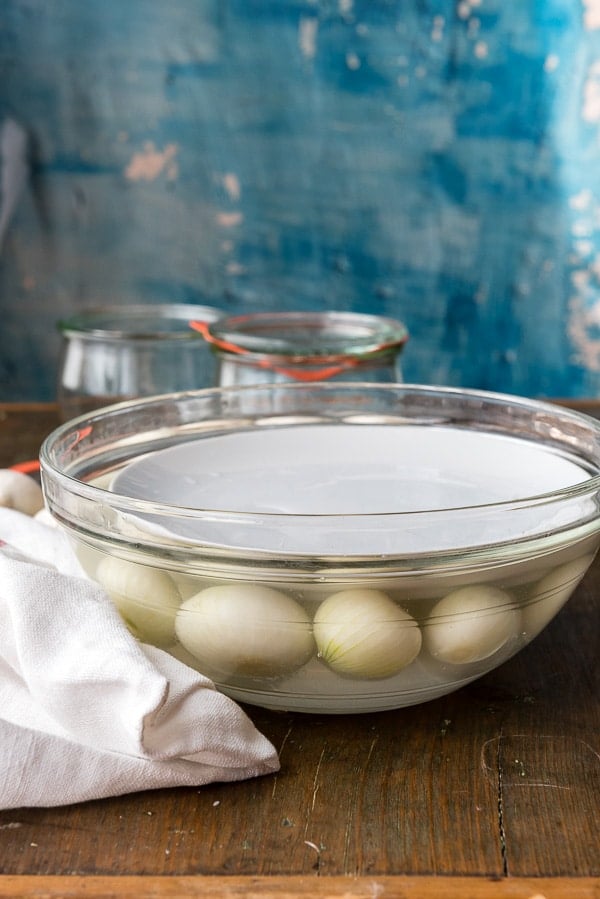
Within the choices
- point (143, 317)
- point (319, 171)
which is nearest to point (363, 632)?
point (143, 317)

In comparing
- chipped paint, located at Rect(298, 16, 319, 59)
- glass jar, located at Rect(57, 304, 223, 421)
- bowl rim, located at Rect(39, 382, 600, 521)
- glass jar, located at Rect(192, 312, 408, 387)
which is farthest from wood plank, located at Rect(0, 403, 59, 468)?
chipped paint, located at Rect(298, 16, 319, 59)

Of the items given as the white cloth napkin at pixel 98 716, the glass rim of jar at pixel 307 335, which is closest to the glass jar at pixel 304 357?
the glass rim of jar at pixel 307 335

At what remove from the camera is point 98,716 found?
0.35 meters

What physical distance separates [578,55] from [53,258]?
74 centimetres

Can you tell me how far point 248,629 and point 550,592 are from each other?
0.40 feet

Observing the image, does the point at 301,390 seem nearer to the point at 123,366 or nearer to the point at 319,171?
the point at 123,366

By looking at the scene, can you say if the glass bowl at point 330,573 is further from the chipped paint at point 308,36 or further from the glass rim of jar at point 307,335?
the chipped paint at point 308,36

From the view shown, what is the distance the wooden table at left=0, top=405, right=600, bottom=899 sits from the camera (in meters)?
0.31

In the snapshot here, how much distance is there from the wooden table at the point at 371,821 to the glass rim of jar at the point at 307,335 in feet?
1.09

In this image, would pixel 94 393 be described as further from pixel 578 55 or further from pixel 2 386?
pixel 578 55

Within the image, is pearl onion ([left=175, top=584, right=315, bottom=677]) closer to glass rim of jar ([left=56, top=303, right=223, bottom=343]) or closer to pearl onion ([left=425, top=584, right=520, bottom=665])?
pearl onion ([left=425, top=584, right=520, bottom=665])

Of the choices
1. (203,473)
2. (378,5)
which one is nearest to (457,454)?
(203,473)

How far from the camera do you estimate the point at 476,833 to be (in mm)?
332

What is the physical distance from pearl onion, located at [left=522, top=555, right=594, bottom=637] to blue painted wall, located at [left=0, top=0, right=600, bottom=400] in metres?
1.01
